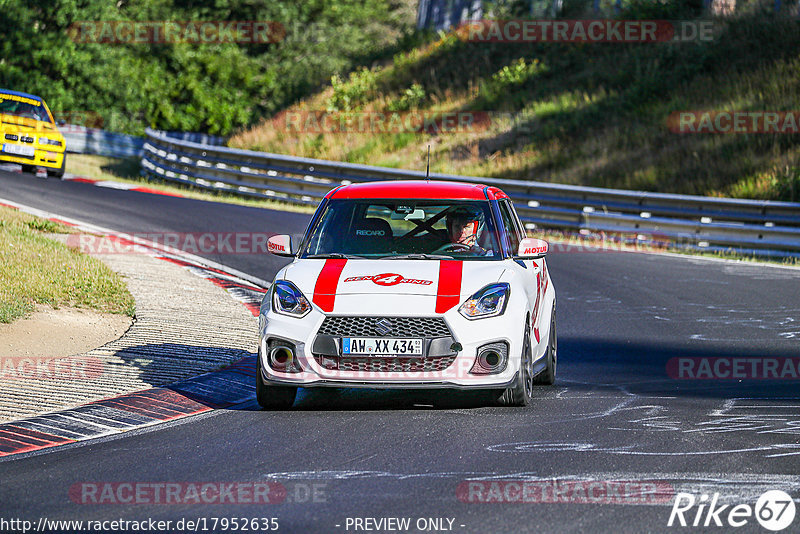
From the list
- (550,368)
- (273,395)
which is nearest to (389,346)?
(273,395)

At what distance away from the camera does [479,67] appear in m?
37.0

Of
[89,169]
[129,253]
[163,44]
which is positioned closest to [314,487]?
[129,253]

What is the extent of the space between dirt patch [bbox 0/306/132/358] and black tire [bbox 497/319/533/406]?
4095 mm

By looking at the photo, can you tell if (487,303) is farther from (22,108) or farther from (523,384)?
(22,108)

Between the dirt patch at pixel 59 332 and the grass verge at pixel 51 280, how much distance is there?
15cm

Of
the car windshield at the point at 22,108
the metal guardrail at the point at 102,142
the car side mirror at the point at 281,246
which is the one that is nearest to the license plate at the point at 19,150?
Result: the car windshield at the point at 22,108

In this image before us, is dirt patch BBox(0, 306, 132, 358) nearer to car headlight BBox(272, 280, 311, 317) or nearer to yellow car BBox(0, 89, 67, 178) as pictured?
car headlight BBox(272, 280, 311, 317)

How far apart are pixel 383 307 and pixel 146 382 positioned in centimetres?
237

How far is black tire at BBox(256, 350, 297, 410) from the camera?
830 centimetres

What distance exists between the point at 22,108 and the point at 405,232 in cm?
1922

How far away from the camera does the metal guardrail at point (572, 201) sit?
20.0m

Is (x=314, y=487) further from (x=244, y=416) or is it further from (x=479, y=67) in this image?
(x=479, y=67)

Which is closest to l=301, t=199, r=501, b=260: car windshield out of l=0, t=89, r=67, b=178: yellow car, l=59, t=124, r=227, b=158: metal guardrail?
l=0, t=89, r=67, b=178: yellow car

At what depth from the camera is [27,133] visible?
84.8 ft
